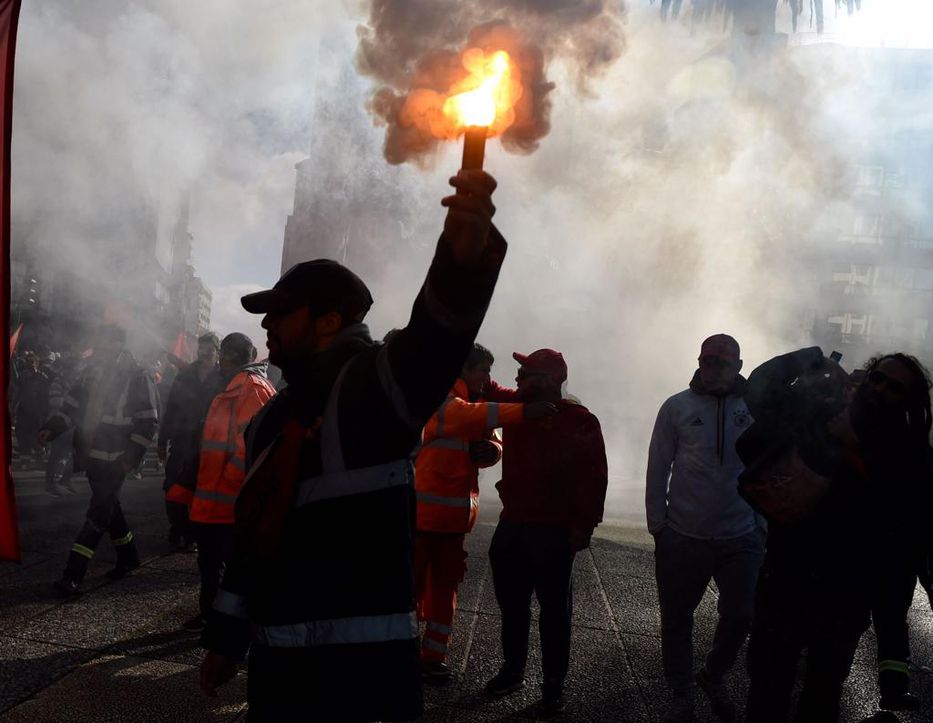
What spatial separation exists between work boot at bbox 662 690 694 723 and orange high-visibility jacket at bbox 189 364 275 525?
2.33m

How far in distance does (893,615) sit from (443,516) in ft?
6.56

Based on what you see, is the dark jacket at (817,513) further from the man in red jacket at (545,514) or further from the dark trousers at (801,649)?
the man in red jacket at (545,514)

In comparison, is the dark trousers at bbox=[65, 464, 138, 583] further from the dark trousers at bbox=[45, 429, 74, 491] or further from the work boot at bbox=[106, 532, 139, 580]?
the dark trousers at bbox=[45, 429, 74, 491]

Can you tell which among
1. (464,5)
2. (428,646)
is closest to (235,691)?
(428,646)

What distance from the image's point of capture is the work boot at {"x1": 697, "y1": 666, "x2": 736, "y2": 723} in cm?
373

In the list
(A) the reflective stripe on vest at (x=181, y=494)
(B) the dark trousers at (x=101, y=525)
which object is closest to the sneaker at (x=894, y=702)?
(A) the reflective stripe on vest at (x=181, y=494)

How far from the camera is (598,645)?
471 centimetres

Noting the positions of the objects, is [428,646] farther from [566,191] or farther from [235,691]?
[566,191]

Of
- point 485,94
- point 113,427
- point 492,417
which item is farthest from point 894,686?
point 113,427

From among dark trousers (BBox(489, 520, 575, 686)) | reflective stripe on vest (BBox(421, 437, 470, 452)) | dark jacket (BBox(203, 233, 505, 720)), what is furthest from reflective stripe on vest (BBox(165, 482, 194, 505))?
dark jacket (BBox(203, 233, 505, 720))

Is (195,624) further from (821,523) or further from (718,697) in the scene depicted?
(821,523)

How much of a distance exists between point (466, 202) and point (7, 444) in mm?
1757

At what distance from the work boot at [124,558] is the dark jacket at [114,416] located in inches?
18.9

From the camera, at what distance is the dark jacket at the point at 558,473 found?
3857 millimetres
